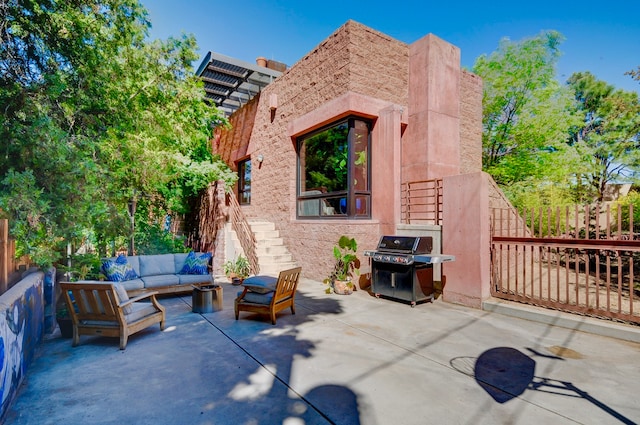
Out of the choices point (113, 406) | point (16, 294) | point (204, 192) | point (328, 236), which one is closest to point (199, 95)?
point (204, 192)

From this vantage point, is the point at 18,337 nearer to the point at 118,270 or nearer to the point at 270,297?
the point at 270,297

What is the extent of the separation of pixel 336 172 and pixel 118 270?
5.81 m

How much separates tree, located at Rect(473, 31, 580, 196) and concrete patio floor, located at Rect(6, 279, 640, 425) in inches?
451

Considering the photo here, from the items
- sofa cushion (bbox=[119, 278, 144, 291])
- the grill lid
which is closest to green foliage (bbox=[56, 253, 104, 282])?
sofa cushion (bbox=[119, 278, 144, 291])

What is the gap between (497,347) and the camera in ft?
14.1

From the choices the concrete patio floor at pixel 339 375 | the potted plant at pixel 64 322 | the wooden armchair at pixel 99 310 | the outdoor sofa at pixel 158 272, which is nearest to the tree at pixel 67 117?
the wooden armchair at pixel 99 310

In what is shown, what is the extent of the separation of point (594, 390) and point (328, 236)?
6160mm

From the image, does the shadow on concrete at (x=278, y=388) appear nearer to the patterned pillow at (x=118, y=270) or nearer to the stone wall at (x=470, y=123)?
the patterned pillow at (x=118, y=270)

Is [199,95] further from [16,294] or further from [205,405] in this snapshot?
[205,405]

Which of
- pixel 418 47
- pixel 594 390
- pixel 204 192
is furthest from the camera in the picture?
pixel 204 192

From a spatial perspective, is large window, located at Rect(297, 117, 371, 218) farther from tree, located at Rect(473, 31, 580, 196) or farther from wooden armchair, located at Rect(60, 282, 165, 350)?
tree, located at Rect(473, 31, 580, 196)

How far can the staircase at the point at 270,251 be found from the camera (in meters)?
9.40

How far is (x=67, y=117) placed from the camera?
5145mm

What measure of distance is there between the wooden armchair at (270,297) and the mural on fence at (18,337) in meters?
2.66
